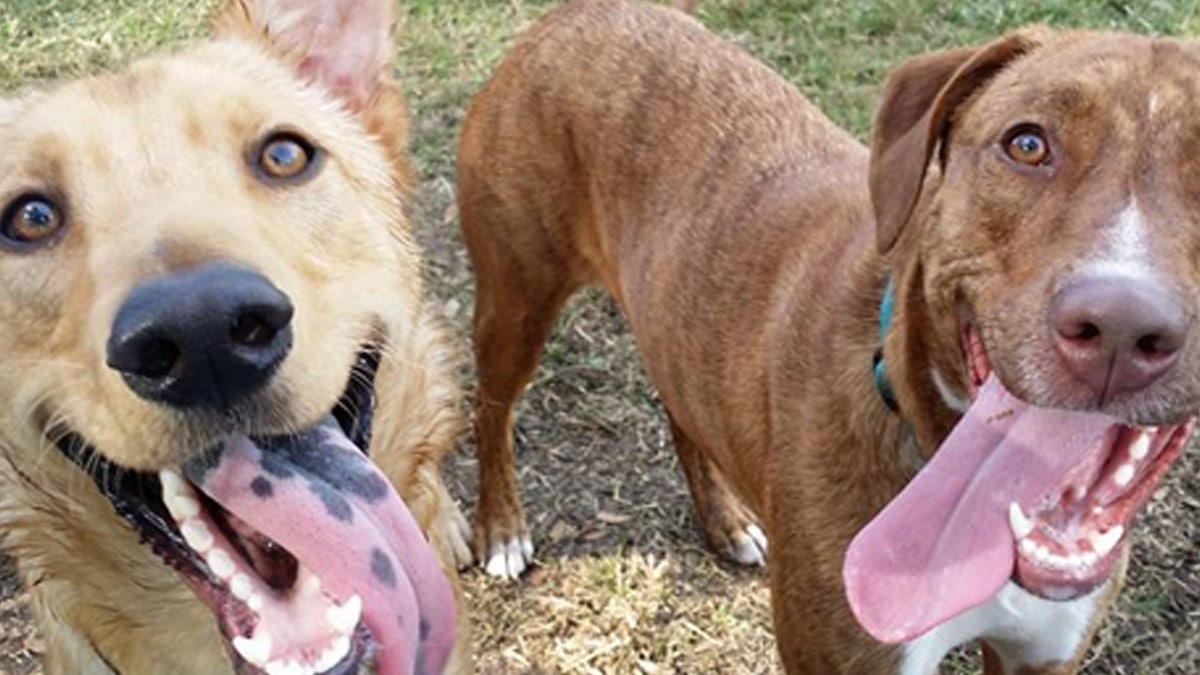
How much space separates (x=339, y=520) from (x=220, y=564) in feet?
0.75

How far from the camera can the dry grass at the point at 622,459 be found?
455 centimetres

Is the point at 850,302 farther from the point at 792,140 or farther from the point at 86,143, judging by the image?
the point at 86,143

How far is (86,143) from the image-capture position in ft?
8.96

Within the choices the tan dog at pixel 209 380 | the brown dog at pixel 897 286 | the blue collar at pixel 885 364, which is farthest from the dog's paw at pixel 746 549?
the tan dog at pixel 209 380

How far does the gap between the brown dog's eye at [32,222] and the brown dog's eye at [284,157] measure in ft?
1.29

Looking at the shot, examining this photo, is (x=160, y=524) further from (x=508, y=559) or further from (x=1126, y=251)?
(x=508, y=559)

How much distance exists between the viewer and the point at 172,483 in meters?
2.59

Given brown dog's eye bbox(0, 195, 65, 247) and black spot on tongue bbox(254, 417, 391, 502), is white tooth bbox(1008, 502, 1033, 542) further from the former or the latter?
brown dog's eye bbox(0, 195, 65, 247)

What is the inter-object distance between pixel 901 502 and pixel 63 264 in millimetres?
1704

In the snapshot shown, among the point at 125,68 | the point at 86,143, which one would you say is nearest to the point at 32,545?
the point at 86,143

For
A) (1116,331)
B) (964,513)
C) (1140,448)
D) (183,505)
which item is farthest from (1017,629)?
(183,505)

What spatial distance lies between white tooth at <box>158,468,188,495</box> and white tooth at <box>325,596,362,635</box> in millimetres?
343

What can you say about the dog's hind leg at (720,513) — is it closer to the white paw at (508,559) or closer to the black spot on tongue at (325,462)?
the white paw at (508,559)

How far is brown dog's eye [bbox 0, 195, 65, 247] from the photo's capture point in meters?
2.67
